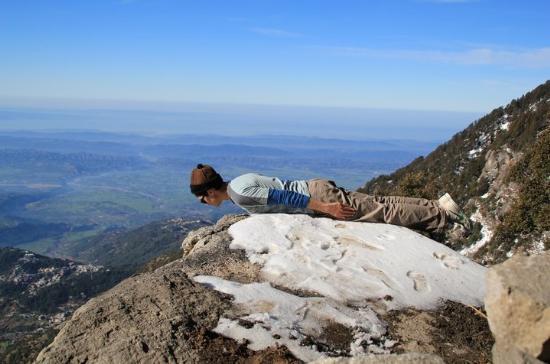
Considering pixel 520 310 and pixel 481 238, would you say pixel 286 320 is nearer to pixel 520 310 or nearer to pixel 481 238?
pixel 520 310

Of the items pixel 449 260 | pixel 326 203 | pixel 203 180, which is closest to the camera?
pixel 449 260

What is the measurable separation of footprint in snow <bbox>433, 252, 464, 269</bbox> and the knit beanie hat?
184 inches

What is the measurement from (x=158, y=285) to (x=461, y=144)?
8030 centimetres

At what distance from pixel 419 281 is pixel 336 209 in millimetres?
2432

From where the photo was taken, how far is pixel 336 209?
1067 cm

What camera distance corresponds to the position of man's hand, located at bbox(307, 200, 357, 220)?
10672mm

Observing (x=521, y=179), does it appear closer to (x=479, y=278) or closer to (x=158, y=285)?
(x=479, y=278)

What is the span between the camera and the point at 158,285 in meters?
7.88

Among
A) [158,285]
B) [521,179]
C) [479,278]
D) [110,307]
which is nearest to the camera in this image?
[110,307]

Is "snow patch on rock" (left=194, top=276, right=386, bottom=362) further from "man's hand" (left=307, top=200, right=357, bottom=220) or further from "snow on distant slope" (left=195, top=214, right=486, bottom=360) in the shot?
"man's hand" (left=307, top=200, right=357, bottom=220)

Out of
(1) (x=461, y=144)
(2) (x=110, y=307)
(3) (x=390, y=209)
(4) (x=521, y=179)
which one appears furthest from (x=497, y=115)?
(2) (x=110, y=307)

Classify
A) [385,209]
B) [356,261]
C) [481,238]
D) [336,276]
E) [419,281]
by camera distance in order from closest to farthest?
[336,276] → [419,281] → [356,261] → [385,209] → [481,238]

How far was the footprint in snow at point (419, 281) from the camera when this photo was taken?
874cm

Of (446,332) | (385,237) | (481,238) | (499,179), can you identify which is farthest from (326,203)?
(499,179)
